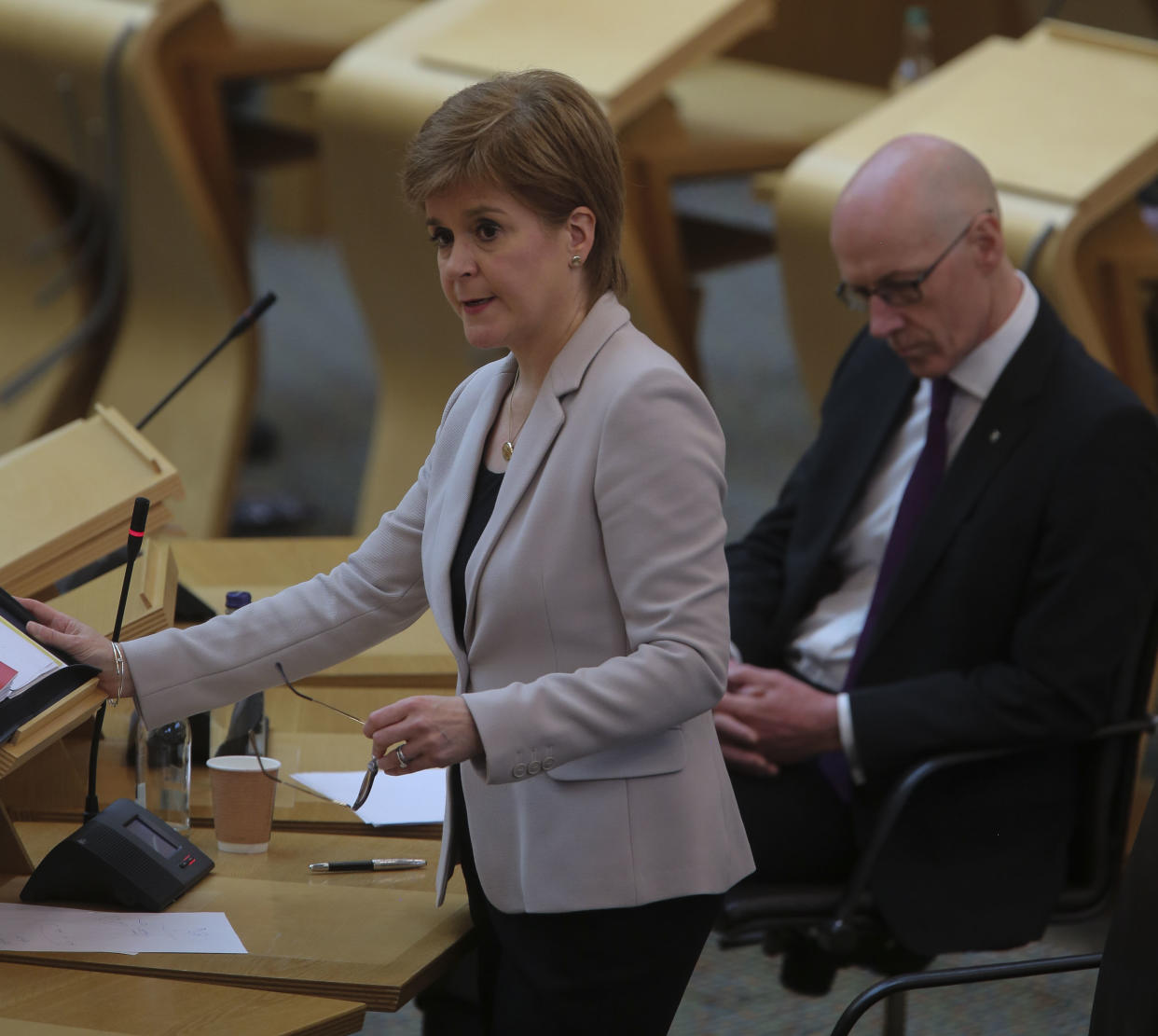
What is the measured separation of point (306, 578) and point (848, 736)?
841 millimetres

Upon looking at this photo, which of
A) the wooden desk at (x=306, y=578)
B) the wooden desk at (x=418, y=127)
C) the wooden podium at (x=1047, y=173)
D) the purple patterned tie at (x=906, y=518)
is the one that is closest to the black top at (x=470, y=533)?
the wooden desk at (x=306, y=578)

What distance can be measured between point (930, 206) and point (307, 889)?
1307 millimetres

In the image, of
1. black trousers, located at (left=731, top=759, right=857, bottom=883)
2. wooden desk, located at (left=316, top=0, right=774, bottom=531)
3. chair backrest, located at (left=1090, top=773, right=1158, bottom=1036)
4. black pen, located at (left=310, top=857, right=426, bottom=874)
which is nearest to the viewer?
chair backrest, located at (left=1090, top=773, right=1158, bottom=1036)

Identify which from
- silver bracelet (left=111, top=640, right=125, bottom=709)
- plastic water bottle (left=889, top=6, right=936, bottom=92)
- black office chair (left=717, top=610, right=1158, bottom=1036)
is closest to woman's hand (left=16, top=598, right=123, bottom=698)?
silver bracelet (left=111, top=640, right=125, bottom=709)

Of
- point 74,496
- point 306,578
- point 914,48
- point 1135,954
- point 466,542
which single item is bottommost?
point 914,48

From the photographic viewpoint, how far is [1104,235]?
339cm

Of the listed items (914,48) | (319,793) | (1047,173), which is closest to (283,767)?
(319,793)

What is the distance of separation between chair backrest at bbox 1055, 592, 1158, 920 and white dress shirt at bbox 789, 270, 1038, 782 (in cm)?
37

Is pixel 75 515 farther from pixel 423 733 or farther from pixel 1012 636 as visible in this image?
pixel 1012 636

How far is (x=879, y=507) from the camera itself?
→ 8.71 ft

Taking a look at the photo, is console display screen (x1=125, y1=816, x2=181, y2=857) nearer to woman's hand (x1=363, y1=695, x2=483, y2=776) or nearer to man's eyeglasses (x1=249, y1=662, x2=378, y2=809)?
man's eyeglasses (x1=249, y1=662, x2=378, y2=809)

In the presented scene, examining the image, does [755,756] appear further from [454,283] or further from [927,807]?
[454,283]

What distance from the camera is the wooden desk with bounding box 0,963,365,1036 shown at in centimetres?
154

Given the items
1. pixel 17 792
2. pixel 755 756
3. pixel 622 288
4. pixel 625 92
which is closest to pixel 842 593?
pixel 755 756
